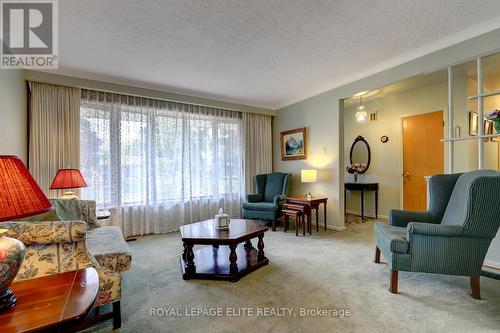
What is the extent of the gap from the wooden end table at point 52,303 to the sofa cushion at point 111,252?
28.9 inches

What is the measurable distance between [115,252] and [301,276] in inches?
70.0


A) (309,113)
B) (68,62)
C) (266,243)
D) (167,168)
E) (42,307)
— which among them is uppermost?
(68,62)

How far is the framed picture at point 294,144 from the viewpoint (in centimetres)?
490

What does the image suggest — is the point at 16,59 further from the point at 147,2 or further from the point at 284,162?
the point at 284,162

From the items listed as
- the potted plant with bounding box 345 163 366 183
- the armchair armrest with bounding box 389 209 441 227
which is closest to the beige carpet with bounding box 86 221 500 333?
the armchair armrest with bounding box 389 209 441 227

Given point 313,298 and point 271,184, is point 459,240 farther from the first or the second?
point 271,184

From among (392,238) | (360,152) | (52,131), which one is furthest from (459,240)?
(52,131)

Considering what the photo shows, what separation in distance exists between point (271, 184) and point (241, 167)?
775 mm

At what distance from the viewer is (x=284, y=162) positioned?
215 inches

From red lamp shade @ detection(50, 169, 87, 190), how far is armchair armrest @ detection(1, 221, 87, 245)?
157cm

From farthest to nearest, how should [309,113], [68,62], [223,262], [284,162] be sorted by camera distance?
[284,162] → [309,113] → [68,62] → [223,262]

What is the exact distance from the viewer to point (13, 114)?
2719 millimetres

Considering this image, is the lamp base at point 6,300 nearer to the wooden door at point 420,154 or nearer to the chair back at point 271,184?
the chair back at point 271,184

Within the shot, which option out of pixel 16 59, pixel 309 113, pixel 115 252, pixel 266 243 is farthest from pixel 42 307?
pixel 309 113
